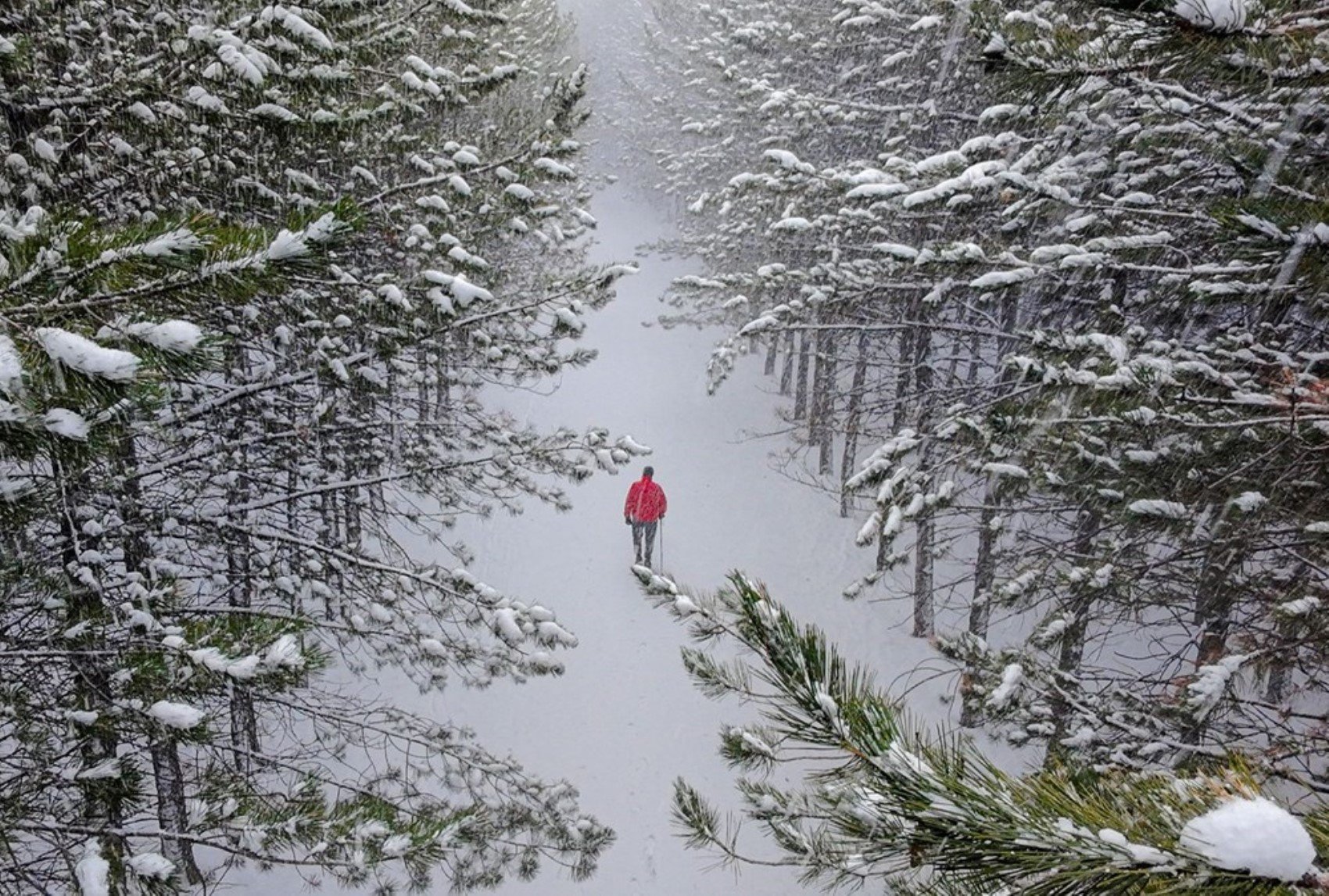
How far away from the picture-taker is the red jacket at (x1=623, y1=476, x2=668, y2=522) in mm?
12586

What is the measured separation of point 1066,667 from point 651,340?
70.8 feet

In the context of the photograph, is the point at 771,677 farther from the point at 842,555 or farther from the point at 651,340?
the point at 651,340

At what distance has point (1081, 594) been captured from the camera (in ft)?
15.3

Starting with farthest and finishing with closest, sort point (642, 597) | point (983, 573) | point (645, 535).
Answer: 1. point (645, 535)
2. point (642, 597)
3. point (983, 573)

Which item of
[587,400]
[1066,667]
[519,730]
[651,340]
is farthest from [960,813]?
[651,340]

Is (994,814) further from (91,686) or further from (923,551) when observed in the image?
(923,551)

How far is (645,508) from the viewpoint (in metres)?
12.6

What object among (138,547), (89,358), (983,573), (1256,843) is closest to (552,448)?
(138,547)

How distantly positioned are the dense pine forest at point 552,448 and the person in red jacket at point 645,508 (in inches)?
160

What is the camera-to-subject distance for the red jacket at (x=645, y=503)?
41.3 feet

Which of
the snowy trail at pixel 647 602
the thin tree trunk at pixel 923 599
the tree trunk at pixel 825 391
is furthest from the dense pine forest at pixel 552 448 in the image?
the tree trunk at pixel 825 391

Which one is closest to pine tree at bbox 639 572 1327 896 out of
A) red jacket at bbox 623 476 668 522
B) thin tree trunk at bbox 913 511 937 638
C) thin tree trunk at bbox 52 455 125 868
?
thin tree trunk at bbox 52 455 125 868

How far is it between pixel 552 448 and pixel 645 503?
624 centimetres

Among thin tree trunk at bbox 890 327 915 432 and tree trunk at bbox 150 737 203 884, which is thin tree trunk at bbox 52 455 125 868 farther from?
thin tree trunk at bbox 890 327 915 432
